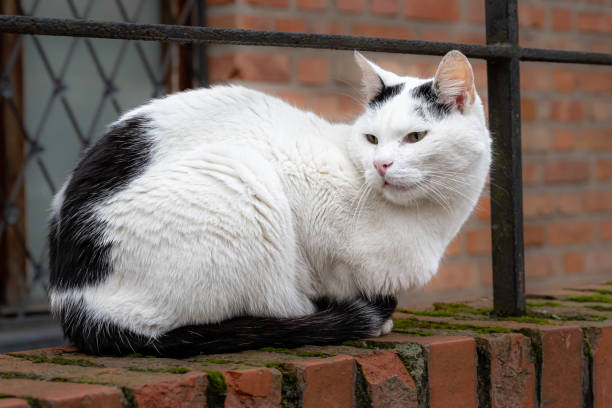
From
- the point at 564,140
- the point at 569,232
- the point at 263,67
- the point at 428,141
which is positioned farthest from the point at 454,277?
the point at 428,141

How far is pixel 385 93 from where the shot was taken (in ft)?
6.57

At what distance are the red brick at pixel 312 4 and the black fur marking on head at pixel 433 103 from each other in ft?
4.06

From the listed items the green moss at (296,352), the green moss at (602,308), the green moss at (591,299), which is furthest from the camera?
the green moss at (591,299)

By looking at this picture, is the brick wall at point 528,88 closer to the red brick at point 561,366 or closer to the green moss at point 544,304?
the green moss at point 544,304

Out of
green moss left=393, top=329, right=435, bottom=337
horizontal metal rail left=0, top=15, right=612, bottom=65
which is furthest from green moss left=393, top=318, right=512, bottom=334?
horizontal metal rail left=0, top=15, right=612, bottom=65

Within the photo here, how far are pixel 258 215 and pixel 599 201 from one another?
2.78 m

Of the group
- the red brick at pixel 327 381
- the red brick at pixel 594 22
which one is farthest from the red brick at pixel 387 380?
the red brick at pixel 594 22

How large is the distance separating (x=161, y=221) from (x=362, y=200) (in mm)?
489

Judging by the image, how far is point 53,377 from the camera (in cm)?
133

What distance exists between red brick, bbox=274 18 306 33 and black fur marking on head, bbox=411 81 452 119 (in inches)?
44.0

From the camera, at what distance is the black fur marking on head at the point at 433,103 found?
6.20 feet

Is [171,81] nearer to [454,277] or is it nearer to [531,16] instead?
[454,277]

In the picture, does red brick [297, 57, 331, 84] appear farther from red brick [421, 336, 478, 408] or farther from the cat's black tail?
red brick [421, 336, 478, 408]

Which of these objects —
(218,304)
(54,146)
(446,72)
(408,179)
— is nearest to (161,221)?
(218,304)
